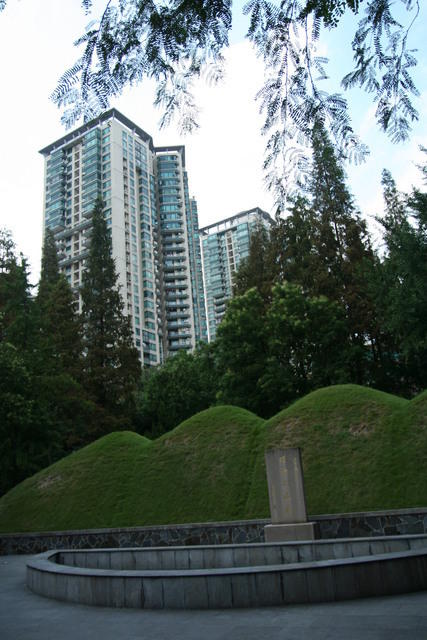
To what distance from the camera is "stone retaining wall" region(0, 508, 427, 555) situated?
1192cm

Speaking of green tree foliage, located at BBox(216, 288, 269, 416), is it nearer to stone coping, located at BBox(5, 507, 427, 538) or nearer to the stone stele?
stone coping, located at BBox(5, 507, 427, 538)

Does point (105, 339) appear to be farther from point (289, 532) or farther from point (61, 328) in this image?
point (289, 532)

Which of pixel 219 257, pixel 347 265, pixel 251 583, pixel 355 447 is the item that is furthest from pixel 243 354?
pixel 219 257

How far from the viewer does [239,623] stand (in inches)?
210

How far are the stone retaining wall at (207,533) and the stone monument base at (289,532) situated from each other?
1.20 ft

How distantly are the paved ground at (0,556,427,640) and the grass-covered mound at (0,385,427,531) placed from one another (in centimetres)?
770

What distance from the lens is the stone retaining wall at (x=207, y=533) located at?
1192cm

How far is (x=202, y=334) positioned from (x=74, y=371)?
261 feet

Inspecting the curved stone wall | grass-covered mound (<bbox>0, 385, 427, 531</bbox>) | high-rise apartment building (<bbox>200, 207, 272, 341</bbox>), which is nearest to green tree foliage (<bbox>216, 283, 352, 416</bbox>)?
grass-covered mound (<bbox>0, 385, 427, 531</bbox>)

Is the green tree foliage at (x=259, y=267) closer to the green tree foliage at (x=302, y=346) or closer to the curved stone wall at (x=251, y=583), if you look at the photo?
the green tree foliage at (x=302, y=346)

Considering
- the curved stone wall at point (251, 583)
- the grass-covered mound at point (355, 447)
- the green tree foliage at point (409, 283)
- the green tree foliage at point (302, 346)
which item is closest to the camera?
the curved stone wall at point (251, 583)

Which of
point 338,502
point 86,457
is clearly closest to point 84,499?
point 86,457

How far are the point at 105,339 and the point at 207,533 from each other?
20853 millimetres

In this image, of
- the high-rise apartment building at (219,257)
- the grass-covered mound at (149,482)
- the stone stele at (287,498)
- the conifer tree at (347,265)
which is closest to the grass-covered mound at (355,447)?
the grass-covered mound at (149,482)
